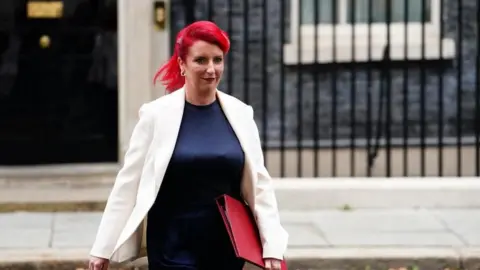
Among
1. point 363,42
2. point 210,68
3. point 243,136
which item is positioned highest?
point 363,42

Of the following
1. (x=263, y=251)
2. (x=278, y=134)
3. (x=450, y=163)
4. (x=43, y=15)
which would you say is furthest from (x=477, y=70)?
(x=263, y=251)

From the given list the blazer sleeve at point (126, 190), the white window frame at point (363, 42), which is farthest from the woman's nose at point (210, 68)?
the white window frame at point (363, 42)

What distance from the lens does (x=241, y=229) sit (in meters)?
4.64

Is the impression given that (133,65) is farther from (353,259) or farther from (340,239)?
(353,259)

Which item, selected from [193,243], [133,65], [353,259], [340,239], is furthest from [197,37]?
[133,65]

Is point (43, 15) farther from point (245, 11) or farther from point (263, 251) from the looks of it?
point (263, 251)

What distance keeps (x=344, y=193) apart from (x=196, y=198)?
A: 5545 millimetres

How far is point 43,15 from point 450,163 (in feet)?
12.1

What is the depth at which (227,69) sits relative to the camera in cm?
1026

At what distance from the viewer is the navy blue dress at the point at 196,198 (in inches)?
184

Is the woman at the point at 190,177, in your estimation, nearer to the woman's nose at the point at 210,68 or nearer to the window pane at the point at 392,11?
the woman's nose at the point at 210,68

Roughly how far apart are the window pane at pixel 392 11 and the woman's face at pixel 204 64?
594 centimetres

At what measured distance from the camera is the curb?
808 cm

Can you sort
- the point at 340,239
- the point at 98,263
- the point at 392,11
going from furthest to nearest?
the point at 392,11 → the point at 340,239 → the point at 98,263
